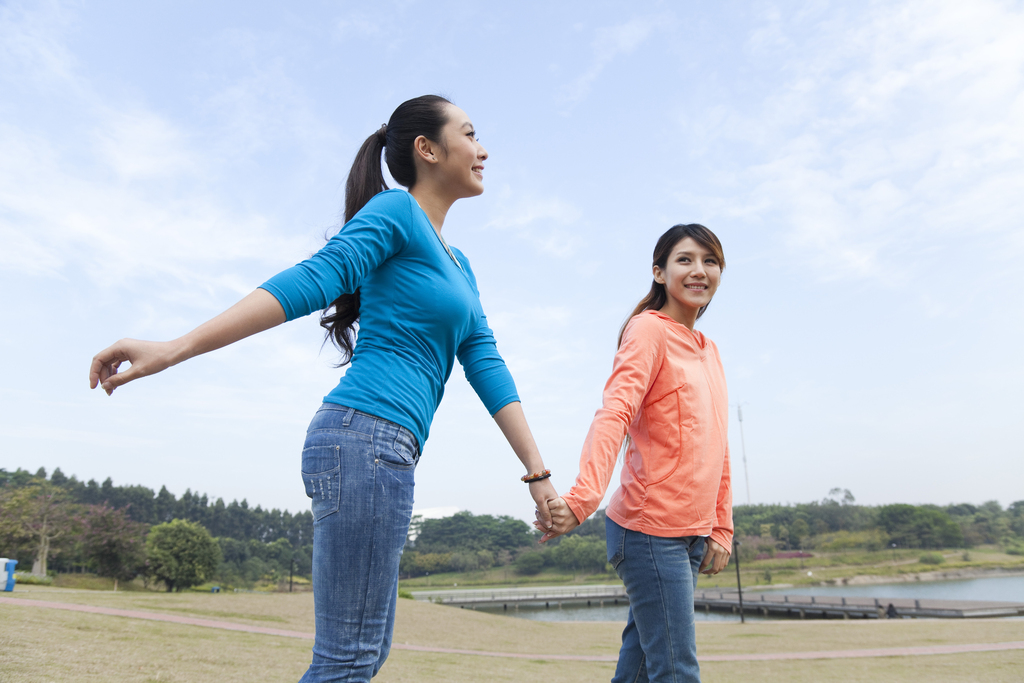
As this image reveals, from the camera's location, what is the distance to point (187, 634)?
30.8ft

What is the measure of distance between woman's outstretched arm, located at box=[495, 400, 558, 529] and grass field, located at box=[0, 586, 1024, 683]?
4539 mm

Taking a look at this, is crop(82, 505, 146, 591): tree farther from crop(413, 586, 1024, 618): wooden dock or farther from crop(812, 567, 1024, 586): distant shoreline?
crop(812, 567, 1024, 586): distant shoreline

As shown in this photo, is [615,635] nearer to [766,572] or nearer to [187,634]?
[187,634]

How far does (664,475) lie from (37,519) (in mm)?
38873

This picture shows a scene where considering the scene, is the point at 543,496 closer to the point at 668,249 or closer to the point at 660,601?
the point at 660,601

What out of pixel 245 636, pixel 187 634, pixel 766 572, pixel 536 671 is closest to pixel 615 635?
pixel 536 671

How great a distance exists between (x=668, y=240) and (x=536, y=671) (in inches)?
321

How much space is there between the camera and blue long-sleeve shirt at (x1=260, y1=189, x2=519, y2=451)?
1300 millimetres

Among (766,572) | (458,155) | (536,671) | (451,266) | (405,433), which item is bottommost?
(766,572)

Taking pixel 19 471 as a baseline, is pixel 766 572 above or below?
below

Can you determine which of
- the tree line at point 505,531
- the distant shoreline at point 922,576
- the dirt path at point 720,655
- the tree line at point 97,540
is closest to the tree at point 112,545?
the tree line at point 97,540

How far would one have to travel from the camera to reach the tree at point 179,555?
115 ft

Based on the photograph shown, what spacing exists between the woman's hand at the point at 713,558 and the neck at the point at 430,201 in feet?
4.82

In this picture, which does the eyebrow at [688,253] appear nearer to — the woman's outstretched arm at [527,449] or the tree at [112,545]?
the woman's outstretched arm at [527,449]
